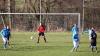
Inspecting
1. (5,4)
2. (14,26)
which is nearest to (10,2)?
(5,4)

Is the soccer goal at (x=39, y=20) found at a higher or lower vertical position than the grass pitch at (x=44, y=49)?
higher

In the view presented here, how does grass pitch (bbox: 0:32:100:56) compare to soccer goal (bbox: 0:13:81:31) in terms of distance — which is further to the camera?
soccer goal (bbox: 0:13:81:31)

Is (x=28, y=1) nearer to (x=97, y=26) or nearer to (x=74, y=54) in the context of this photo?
(x=97, y=26)

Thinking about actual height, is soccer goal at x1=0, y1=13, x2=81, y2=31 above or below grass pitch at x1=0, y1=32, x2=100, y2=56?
above

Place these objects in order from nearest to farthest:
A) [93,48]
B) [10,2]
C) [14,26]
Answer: [93,48]
[14,26]
[10,2]

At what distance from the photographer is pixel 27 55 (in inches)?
974

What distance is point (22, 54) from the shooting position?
25.3 meters

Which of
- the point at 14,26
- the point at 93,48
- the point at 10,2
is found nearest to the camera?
the point at 93,48

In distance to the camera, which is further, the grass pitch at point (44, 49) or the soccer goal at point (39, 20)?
the soccer goal at point (39, 20)

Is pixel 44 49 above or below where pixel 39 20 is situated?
below

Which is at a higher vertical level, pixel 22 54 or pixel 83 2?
pixel 83 2

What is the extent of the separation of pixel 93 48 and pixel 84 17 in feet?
112

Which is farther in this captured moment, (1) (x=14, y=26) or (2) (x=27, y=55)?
(1) (x=14, y=26)

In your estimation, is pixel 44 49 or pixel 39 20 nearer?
pixel 44 49
